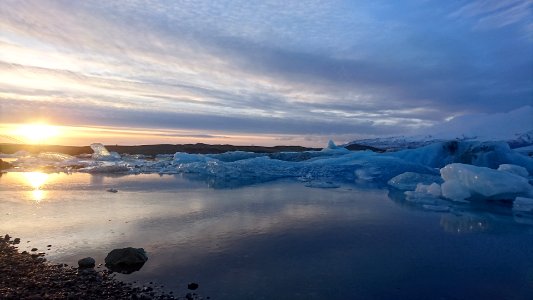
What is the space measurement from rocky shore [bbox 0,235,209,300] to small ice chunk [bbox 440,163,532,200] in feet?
42.7

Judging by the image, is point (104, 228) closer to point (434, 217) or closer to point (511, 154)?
point (434, 217)

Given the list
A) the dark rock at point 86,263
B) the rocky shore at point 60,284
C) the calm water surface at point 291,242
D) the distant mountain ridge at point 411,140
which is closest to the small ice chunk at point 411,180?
the calm water surface at point 291,242

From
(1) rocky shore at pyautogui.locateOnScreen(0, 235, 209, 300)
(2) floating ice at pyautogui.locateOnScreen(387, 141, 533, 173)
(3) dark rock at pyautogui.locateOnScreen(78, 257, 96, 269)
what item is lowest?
(1) rocky shore at pyautogui.locateOnScreen(0, 235, 209, 300)

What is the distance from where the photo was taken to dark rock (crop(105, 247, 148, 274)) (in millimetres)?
6020

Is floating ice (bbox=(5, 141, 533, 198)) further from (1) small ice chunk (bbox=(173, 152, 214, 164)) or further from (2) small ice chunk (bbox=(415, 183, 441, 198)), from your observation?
(1) small ice chunk (bbox=(173, 152, 214, 164))

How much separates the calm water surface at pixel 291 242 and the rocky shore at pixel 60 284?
317 mm

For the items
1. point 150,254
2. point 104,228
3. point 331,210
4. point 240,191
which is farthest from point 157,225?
point 240,191

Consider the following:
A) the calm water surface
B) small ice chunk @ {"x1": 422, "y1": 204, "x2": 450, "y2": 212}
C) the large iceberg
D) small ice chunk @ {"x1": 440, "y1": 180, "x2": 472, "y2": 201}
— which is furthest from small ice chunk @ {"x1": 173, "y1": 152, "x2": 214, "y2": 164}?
small ice chunk @ {"x1": 422, "y1": 204, "x2": 450, "y2": 212}

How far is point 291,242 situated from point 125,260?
10.7 feet

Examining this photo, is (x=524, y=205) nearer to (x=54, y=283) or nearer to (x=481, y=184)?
(x=481, y=184)

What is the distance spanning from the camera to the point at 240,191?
1605cm

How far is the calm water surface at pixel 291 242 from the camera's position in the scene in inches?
224

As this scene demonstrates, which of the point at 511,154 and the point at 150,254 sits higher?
the point at 511,154

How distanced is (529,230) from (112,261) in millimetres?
9984
